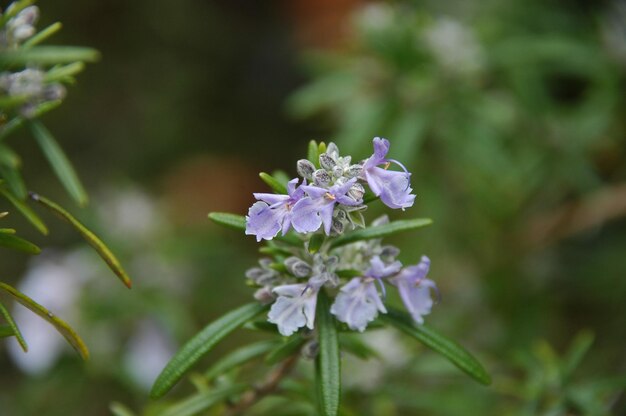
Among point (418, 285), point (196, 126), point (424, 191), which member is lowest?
point (418, 285)

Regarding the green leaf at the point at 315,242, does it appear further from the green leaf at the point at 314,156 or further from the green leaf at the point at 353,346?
the green leaf at the point at 353,346

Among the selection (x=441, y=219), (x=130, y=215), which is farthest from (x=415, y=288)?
(x=130, y=215)

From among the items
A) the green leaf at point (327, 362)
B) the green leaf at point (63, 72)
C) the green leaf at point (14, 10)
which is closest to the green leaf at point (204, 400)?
the green leaf at point (327, 362)

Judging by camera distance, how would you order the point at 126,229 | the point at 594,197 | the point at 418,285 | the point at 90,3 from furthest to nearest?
1. the point at 90,3
2. the point at 126,229
3. the point at 594,197
4. the point at 418,285

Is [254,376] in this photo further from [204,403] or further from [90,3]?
[90,3]

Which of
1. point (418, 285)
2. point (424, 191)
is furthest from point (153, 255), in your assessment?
point (418, 285)

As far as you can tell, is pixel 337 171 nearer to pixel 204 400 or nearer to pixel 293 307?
pixel 293 307
